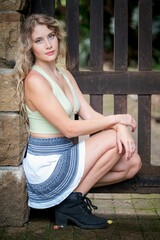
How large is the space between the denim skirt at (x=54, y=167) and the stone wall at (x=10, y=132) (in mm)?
86

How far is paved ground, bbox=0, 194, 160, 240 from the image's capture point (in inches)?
131

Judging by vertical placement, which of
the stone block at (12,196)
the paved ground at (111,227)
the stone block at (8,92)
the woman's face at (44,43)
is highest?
the woman's face at (44,43)

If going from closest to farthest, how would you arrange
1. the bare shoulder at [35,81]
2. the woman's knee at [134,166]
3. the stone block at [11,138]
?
the bare shoulder at [35,81] → the stone block at [11,138] → the woman's knee at [134,166]

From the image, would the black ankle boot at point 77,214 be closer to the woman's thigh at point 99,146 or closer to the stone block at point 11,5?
the woman's thigh at point 99,146

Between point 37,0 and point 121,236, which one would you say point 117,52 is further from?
point 121,236

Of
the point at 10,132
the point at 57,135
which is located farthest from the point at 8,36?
the point at 57,135

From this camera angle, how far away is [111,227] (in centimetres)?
348

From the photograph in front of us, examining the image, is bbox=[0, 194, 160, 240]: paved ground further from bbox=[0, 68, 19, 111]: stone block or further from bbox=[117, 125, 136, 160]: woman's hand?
bbox=[0, 68, 19, 111]: stone block

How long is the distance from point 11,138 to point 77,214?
0.69 m

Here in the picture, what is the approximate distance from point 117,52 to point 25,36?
76cm

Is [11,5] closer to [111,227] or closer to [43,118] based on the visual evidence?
[43,118]

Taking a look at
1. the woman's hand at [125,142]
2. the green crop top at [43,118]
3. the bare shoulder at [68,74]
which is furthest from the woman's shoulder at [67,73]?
the woman's hand at [125,142]

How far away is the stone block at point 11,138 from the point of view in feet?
11.0

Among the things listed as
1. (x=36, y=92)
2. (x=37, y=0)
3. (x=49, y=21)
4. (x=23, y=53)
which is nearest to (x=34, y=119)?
(x=36, y=92)
